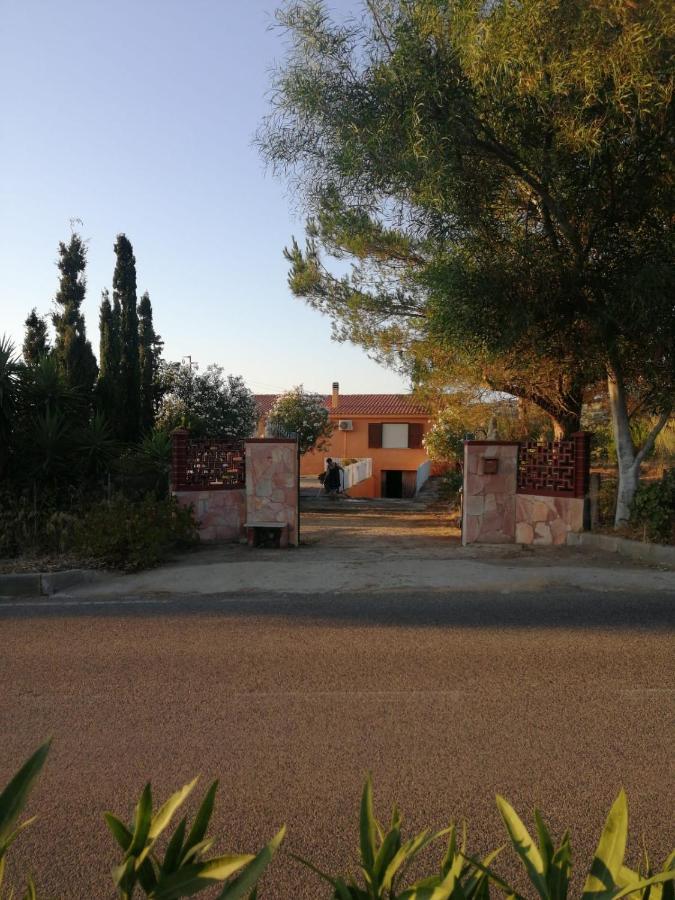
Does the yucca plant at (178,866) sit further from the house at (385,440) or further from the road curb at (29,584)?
the house at (385,440)

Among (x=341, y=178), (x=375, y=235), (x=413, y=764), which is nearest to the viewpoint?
(x=413, y=764)

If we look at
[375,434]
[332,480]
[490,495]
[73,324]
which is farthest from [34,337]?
[375,434]

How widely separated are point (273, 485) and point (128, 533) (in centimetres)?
277

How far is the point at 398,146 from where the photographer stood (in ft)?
35.3

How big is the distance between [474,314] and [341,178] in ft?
10.4

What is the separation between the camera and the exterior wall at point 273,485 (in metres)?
12.4

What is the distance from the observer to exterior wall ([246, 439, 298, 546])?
12398 millimetres

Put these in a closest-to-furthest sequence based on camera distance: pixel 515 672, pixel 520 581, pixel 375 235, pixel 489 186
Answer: pixel 515 672
pixel 520 581
pixel 489 186
pixel 375 235

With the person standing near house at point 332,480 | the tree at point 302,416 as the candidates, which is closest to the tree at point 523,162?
the person standing near house at point 332,480

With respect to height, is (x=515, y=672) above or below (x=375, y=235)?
below

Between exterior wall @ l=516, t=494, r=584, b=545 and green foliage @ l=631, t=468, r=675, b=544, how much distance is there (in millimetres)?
969

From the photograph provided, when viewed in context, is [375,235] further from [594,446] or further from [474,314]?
[594,446]

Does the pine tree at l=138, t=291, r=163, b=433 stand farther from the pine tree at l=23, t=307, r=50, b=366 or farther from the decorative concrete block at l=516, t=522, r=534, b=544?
the decorative concrete block at l=516, t=522, r=534, b=544

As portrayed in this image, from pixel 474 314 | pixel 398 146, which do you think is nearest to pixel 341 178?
pixel 398 146
